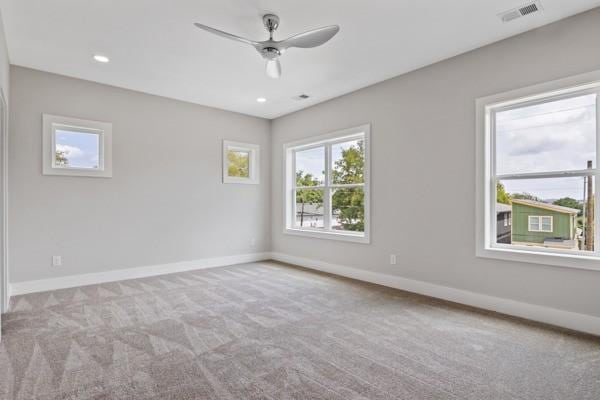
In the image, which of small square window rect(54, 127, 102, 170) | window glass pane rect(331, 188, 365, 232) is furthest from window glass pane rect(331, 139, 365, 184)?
small square window rect(54, 127, 102, 170)

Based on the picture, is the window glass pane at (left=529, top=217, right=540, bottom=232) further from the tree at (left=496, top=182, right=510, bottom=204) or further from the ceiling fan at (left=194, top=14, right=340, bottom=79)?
the ceiling fan at (left=194, top=14, right=340, bottom=79)

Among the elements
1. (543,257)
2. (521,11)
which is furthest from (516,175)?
(521,11)

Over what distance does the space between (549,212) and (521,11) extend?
6.36ft

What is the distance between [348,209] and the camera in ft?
17.3

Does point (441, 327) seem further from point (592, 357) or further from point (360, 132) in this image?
point (360, 132)

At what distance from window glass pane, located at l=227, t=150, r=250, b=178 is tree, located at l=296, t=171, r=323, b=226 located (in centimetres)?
103

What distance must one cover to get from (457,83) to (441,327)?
273cm

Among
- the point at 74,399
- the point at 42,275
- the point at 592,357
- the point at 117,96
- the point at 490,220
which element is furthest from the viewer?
the point at 117,96

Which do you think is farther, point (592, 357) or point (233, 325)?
point (233, 325)

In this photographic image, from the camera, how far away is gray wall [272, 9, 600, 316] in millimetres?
3035

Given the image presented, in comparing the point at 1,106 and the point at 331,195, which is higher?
the point at 1,106

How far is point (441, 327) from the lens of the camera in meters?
3.02

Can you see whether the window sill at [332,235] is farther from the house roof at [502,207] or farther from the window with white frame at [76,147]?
the window with white frame at [76,147]

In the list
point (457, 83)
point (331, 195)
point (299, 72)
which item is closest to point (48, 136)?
point (299, 72)
